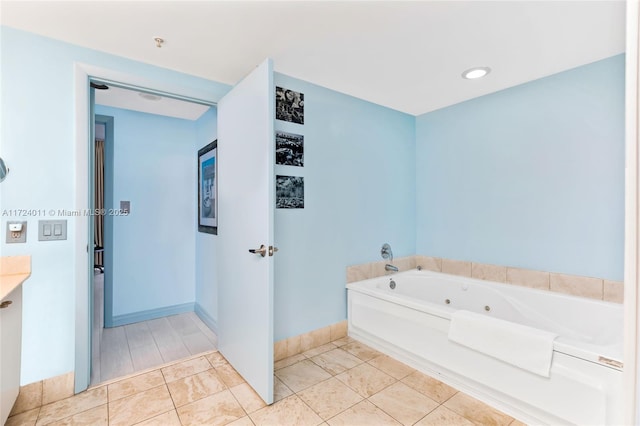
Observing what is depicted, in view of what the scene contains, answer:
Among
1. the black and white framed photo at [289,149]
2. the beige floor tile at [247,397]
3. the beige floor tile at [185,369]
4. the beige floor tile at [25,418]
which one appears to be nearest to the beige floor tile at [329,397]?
the beige floor tile at [247,397]

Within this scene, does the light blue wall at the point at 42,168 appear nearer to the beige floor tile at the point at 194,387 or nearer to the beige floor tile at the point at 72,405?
the beige floor tile at the point at 72,405

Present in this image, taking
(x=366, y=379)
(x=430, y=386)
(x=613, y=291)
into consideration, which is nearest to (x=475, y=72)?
(x=613, y=291)

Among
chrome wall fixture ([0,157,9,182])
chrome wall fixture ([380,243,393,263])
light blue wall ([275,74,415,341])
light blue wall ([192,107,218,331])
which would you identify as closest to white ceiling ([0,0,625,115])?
light blue wall ([275,74,415,341])

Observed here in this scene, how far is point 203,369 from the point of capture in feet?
7.24

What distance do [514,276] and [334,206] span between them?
63.2 inches

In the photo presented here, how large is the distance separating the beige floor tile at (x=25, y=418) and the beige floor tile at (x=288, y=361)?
4.49 feet

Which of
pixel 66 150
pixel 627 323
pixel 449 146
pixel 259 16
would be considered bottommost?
pixel 627 323

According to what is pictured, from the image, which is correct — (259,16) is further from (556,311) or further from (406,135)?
(556,311)

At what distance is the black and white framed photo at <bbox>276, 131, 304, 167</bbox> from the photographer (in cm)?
233

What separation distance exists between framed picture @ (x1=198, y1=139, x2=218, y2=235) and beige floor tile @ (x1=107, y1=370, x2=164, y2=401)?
1251mm

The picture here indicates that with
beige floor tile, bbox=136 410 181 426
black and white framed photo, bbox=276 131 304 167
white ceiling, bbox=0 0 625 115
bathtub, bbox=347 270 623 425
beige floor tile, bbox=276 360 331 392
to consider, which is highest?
white ceiling, bbox=0 0 625 115

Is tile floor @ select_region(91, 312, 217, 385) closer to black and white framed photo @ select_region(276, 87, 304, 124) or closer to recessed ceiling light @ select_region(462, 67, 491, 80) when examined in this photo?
black and white framed photo @ select_region(276, 87, 304, 124)

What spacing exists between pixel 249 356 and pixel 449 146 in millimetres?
2567

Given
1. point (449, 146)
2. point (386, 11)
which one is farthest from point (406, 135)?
point (386, 11)
